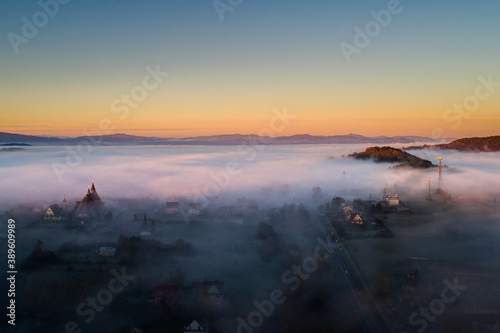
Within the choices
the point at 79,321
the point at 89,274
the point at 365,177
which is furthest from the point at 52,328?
the point at 365,177

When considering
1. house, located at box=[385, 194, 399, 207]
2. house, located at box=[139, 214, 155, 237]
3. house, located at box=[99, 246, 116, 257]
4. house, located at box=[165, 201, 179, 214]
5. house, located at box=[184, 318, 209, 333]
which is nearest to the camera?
house, located at box=[184, 318, 209, 333]

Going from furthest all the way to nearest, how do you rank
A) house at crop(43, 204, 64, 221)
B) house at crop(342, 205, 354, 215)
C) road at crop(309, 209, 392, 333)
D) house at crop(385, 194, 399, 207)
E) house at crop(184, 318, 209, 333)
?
house at crop(385, 194, 399, 207) < house at crop(342, 205, 354, 215) < house at crop(43, 204, 64, 221) < road at crop(309, 209, 392, 333) < house at crop(184, 318, 209, 333)

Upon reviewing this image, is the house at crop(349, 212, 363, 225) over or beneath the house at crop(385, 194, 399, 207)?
beneath

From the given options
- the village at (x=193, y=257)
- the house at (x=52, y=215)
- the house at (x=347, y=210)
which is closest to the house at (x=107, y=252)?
the village at (x=193, y=257)

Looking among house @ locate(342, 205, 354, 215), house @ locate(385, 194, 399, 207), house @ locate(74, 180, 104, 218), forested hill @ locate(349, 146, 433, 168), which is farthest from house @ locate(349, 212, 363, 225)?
forested hill @ locate(349, 146, 433, 168)

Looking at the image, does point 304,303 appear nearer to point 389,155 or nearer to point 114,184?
point 114,184

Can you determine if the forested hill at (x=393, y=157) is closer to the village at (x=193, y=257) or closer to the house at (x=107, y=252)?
the village at (x=193, y=257)

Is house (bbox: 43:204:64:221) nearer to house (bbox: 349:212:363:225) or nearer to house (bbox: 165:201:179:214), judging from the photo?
house (bbox: 165:201:179:214)
